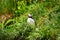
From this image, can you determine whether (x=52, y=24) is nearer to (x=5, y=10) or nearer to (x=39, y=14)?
(x=39, y=14)

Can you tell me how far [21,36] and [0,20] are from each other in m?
2.07

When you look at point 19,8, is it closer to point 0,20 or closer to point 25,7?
point 25,7

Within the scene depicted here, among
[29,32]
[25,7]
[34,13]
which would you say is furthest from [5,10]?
[29,32]

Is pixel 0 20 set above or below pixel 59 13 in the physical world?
below

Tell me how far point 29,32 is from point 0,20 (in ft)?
6.79

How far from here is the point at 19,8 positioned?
7.25 metres

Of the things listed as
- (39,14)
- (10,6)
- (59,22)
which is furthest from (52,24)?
(10,6)

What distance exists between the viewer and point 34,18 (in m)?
6.20

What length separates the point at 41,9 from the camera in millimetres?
6453

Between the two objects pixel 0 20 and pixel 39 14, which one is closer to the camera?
pixel 39 14

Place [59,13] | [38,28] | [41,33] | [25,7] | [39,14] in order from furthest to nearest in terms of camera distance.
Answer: [25,7] → [39,14] → [59,13] → [38,28] → [41,33]

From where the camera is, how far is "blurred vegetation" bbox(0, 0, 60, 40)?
16.8 ft

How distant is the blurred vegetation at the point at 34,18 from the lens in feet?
16.8

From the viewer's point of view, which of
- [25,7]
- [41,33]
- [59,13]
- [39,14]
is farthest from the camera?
[25,7]
